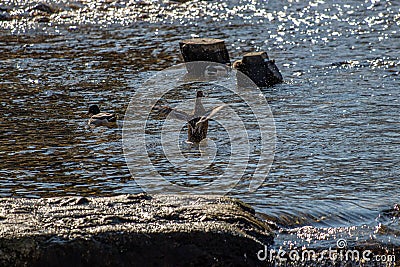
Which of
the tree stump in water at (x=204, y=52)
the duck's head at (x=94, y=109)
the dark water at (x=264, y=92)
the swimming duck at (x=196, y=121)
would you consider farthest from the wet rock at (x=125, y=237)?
the tree stump in water at (x=204, y=52)

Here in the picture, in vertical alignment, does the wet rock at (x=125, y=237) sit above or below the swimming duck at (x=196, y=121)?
below

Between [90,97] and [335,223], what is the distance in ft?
18.4

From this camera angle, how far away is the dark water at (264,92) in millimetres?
6586

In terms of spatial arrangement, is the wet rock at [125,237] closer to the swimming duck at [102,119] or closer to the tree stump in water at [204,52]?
the swimming duck at [102,119]

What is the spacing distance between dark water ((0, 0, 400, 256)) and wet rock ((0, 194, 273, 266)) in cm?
69

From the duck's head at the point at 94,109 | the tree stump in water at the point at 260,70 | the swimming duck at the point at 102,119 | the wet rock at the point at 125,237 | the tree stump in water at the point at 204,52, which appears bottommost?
the wet rock at the point at 125,237

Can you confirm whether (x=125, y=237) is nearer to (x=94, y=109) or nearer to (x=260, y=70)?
(x=94, y=109)

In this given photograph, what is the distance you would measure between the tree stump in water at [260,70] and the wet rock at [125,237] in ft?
20.8

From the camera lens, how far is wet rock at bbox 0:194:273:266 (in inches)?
187

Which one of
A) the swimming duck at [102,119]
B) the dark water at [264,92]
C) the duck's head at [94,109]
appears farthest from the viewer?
the duck's head at [94,109]

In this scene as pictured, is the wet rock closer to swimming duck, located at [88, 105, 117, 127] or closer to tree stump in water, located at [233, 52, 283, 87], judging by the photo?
swimming duck, located at [88, 105, 117, 127]

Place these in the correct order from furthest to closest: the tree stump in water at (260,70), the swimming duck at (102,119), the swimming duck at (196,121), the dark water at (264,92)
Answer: the tree stump in water at (260,70)
the swimming duck at (102,119)
the swimming duck at (196,121)
the dark water at (264,92)

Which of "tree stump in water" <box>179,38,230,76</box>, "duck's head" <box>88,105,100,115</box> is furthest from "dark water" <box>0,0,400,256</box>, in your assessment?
"tree stump in water" <box>179,38,230,76</box>

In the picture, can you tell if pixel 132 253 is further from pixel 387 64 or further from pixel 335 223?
pixel 387 64
